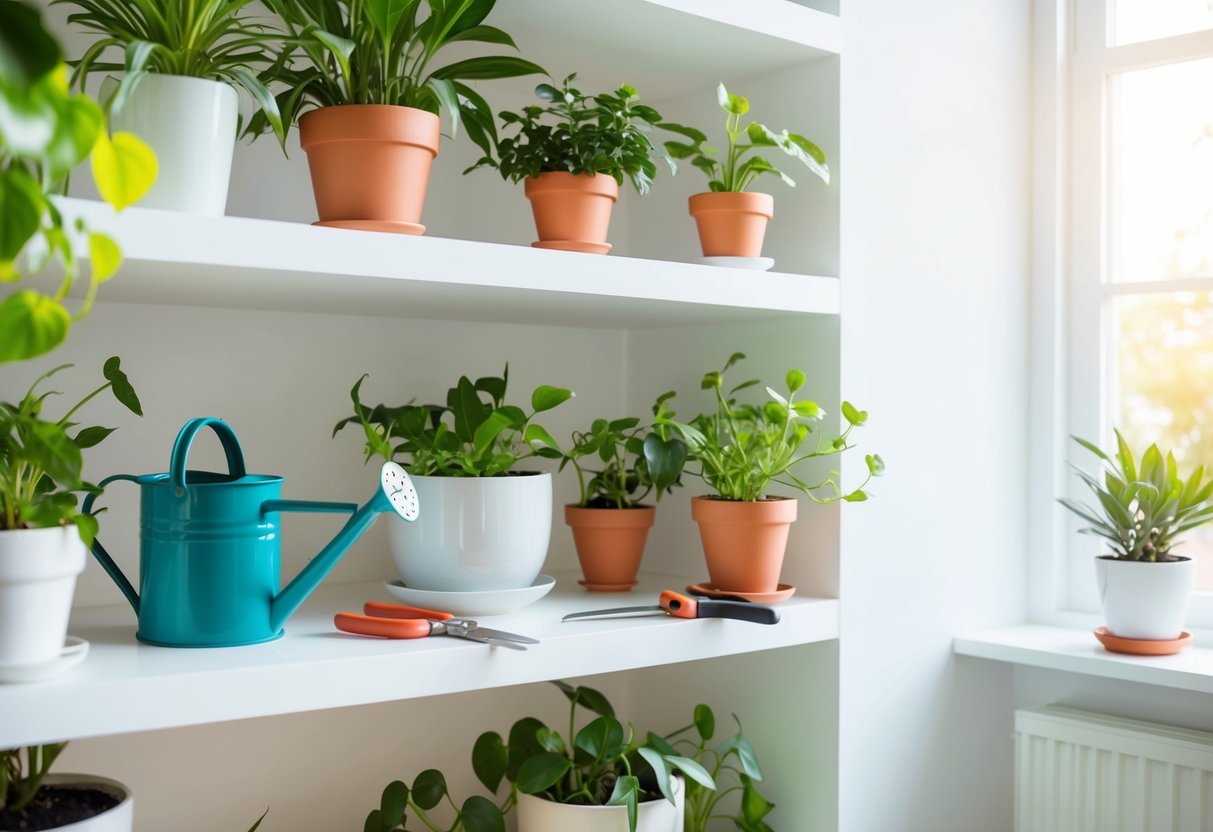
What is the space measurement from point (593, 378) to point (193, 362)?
661 millimetres

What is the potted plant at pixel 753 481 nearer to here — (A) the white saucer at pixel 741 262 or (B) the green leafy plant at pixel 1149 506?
(A) the white saucer at pixel 741 262

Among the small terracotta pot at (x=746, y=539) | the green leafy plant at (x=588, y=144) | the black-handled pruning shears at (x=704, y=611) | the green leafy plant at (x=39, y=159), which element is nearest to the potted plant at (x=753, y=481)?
the small terracotta pot at (x=746, y=539)

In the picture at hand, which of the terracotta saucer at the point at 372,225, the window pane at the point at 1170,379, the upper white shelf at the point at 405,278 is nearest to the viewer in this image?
the upper white shelf at the point at 405,278

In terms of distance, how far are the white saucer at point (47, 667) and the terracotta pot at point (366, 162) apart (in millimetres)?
479

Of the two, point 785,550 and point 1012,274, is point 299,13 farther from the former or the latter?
point 1012,274

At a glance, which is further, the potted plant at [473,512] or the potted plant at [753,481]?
the potted plant at [753,481]

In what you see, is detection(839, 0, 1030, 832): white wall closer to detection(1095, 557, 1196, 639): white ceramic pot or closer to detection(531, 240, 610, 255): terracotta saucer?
detection(1095, 557, 1196, 639): white ceramic pot

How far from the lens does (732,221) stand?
148cm

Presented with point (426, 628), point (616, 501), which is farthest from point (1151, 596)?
point (426, 628)

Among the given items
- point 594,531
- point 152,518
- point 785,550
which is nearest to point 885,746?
point 785,550

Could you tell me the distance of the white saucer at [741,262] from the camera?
57.9 inches

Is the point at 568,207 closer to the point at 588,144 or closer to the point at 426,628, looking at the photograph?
the point at 588,144

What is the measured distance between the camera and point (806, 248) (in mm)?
1604

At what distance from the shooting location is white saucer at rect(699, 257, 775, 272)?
57.9 inches
